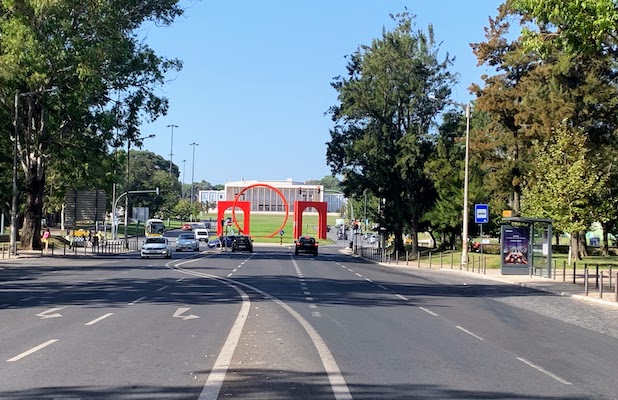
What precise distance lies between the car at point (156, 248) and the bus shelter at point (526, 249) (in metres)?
26.1

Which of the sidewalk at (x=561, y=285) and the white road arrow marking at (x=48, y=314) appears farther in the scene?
the sidewalk at (x=561, y=285)

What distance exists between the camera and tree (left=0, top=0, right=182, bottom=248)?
148 ft

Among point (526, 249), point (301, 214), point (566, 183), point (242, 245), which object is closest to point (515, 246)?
point (526, 249)

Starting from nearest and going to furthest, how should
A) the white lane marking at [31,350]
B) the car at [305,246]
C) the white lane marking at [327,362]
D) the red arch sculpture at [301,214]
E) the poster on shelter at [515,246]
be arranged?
1. the white lane marking at [327,362]
2. the white lane marking at [31,350]
3. the poster on shelter at [515,246]
4. the car at [305,246]
5. the red arch sculpture at [301,214]

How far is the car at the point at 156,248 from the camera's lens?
184 ft

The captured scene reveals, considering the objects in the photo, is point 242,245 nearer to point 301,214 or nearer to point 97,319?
point 301,214

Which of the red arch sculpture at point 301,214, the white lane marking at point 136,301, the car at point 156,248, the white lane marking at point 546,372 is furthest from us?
the red arch sculpture at point 301,214

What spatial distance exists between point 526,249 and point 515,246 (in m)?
0.57

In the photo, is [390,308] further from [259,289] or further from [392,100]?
[392,100]

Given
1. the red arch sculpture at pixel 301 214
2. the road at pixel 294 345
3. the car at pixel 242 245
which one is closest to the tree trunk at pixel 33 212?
the car at pixel 242 245

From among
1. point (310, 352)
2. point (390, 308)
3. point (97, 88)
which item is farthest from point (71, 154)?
point (310, 352)

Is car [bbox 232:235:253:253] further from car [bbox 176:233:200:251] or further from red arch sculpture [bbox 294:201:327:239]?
red arch sculpture [bbox 294:201:327:239]

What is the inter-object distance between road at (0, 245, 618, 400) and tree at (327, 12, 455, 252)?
39.6m

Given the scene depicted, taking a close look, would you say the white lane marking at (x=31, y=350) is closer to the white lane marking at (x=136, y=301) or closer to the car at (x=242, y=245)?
the white lane marking at (x=136, y=301)
